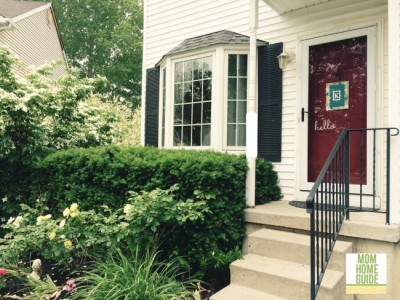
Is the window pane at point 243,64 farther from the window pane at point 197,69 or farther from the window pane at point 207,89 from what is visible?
the window pane at point 197,69

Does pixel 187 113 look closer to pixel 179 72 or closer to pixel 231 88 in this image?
pixel 179 72

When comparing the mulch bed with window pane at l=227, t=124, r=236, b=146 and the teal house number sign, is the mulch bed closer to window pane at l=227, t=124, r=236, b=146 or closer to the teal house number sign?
window pane at l=227, t=124, r=236, b=146

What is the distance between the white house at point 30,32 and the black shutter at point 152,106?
645cm

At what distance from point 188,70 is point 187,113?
2.26 feet

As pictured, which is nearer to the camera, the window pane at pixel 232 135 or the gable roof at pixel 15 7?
the window pane at pixel 232 135

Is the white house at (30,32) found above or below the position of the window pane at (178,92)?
above

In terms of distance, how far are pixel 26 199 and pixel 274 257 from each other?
3.46 metres

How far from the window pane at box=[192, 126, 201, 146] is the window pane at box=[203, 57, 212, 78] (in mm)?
807

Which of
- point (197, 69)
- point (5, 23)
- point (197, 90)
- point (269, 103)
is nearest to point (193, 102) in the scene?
point (197, 90)

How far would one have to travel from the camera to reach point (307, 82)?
4531 millimetres

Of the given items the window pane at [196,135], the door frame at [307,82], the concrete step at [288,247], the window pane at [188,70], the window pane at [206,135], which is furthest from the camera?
the window pane at [188,70]

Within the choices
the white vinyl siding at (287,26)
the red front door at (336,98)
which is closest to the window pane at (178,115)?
the white vinyl siding at (287,26)

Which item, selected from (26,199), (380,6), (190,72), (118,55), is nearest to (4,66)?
(26,199)

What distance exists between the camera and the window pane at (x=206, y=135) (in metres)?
5.16
